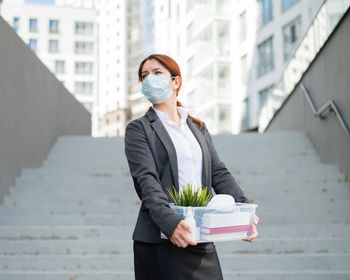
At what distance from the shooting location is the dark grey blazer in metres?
1.72

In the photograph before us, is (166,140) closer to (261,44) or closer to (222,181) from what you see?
(222,181)

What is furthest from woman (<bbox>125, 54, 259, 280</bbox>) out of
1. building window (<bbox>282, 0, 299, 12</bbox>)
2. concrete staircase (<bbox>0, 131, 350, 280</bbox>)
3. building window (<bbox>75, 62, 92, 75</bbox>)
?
building window (<bbox>75, 62, 92, 75</bbox>)

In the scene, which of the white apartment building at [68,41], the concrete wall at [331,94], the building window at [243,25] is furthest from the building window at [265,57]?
the white apartment building at [68,41]

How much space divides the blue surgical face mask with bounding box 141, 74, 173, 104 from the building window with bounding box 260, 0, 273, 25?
23.2 m

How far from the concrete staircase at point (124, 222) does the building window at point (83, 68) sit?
47.8 m

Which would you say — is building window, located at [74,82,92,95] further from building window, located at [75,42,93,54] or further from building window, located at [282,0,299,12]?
building window, located at [282,0,299,12]

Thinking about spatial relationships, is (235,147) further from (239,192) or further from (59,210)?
(239,192)

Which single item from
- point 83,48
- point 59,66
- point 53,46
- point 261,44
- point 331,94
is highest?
point 331,94

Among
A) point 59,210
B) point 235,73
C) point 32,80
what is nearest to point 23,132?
point 32,80

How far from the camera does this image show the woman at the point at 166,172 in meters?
1.77

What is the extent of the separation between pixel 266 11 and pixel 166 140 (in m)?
24.2

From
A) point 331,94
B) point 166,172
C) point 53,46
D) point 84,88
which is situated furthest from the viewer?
point 84,88

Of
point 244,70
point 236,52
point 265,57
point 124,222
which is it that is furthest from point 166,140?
point 236,52

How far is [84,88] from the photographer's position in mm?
54594
